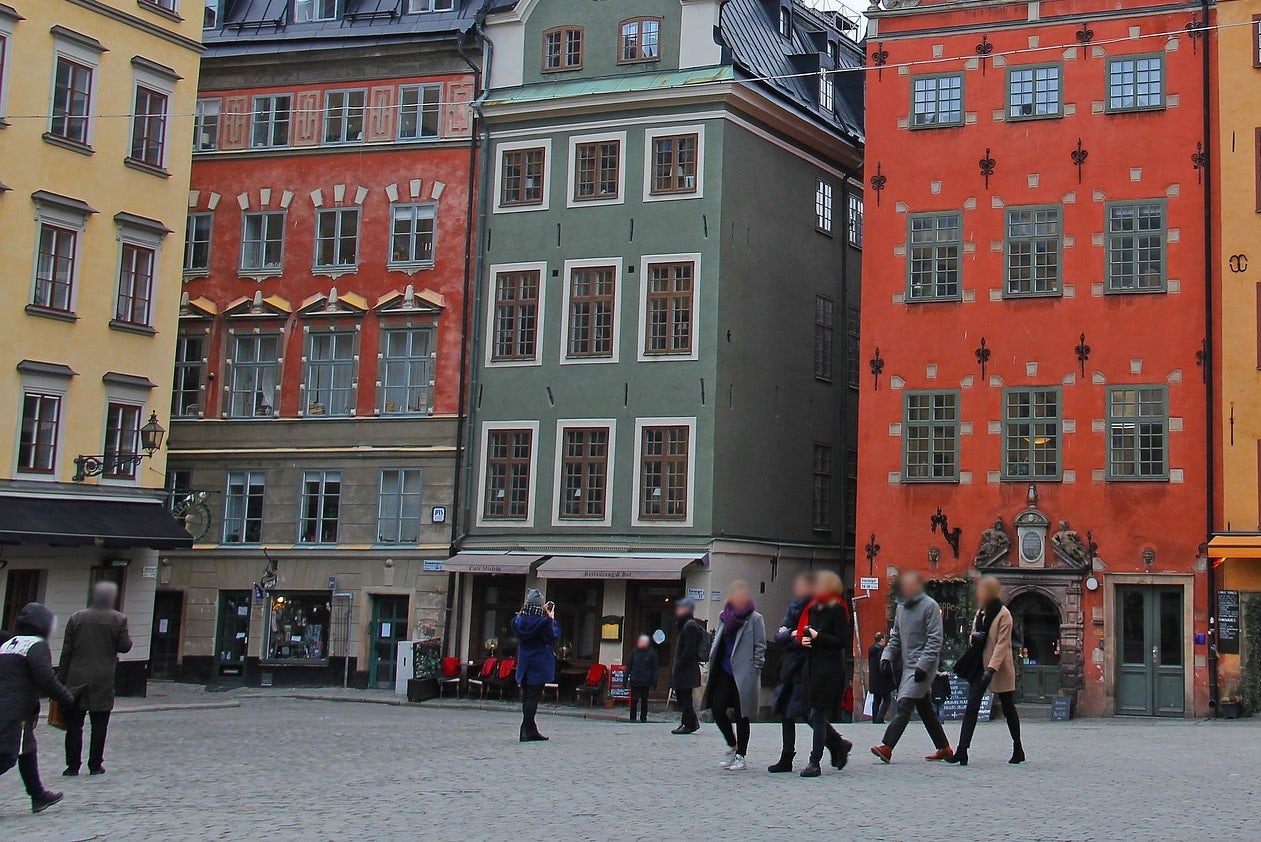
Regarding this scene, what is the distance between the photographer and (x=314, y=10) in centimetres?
4641

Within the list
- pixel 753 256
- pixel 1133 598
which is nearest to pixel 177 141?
pixel 753 256

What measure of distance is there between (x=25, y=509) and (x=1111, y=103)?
78.0 feet

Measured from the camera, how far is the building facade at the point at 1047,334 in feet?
114

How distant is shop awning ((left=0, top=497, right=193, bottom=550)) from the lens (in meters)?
33.2

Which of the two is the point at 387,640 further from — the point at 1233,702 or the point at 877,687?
the point at 1233,702

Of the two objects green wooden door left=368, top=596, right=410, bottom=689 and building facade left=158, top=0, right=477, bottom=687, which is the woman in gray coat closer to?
building facade left=158, top=0, right=477, bottom=687

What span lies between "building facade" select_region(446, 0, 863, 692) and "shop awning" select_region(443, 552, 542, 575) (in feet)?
0.26

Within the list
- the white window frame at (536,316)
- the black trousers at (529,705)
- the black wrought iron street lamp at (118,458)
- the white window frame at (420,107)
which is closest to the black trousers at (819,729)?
the black trousers at (529,705)

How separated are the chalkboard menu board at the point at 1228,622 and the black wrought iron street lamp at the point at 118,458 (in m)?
21.9

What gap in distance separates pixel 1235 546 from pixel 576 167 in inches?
702

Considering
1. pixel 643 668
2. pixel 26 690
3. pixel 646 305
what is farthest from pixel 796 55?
pixel 26 690

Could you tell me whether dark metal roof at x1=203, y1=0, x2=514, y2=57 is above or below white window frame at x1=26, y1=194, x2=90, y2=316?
above

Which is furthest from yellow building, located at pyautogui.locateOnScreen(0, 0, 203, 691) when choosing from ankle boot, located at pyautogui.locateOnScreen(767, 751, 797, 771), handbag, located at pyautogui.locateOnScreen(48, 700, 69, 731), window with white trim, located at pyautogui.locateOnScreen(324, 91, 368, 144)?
ankle boot, located at pyautogui.locateOnScreen(767, 751, 797, 771)

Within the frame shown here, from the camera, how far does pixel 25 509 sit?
111ft
